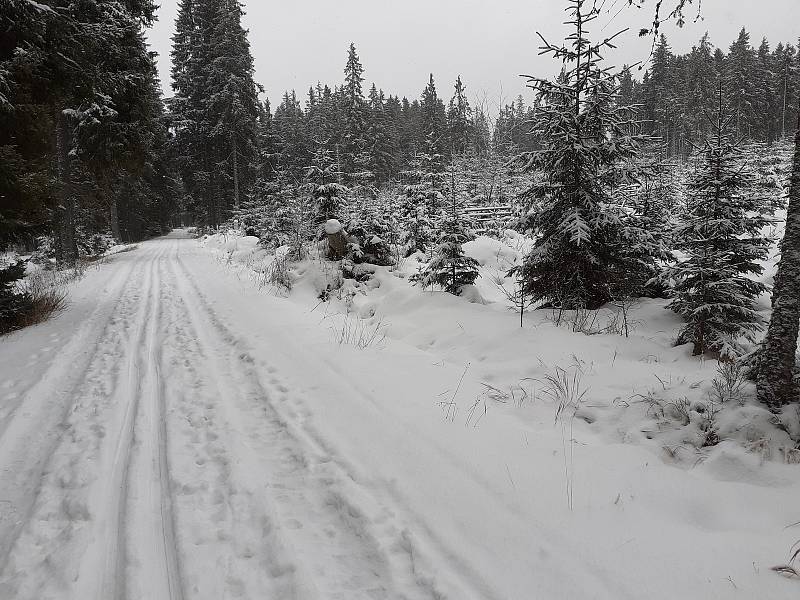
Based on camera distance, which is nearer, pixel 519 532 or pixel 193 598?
pixel 193 598

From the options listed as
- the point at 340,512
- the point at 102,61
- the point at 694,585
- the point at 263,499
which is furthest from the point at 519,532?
the point at 102,61

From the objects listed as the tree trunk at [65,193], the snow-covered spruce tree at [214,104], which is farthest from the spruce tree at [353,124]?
the tree trunk at [65,193]

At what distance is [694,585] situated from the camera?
215cm

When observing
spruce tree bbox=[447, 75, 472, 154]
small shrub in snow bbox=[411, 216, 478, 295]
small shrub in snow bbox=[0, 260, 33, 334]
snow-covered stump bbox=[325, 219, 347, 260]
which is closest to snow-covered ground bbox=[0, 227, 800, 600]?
small shrub in snow bbox=[0, 260, 33, 334]

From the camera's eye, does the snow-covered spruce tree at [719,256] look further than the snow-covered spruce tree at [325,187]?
No

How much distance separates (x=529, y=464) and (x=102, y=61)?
43.0ft

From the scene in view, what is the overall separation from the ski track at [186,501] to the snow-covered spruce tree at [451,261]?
15.3ft

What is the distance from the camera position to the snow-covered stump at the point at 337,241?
436 inches

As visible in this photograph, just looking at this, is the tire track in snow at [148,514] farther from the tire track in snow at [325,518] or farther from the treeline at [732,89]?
the treeline at [732,89]

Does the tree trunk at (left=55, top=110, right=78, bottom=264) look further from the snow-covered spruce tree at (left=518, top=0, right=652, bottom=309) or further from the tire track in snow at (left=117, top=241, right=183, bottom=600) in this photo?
the snow-covered spruce tree at (left=518, top=0, right=652, bottom=309)

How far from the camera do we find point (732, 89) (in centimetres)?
4397

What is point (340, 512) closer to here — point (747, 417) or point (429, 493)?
point (429, 493)

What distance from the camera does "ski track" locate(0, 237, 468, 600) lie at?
2.32 metres

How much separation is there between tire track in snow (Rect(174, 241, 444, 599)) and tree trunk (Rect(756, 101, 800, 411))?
10.4 feet
